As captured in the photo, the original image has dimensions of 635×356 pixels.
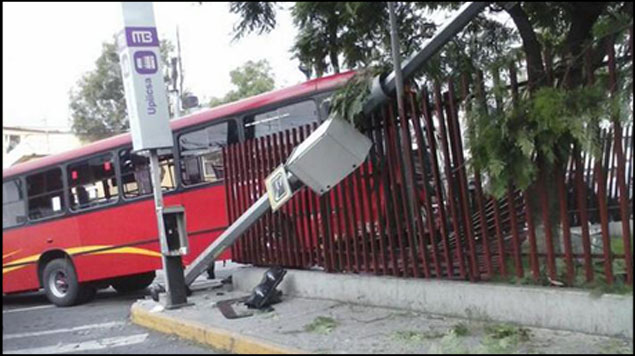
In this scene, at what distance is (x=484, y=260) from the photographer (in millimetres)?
6410

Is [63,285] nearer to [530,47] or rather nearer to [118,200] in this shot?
[118,200]

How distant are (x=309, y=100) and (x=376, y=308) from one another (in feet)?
12.0

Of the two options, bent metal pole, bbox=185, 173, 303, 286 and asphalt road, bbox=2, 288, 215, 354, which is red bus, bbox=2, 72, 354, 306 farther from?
bent metal pole, bbox=185, 173, 303, 286

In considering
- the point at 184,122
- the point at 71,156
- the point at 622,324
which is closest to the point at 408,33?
the point at 622,324

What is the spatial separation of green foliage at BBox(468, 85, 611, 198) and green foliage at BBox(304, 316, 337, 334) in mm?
1957

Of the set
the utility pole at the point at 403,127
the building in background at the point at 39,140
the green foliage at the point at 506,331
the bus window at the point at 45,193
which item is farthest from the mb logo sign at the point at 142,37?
the building in background at the point at 39,140

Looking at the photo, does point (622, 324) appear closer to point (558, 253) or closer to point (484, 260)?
point (558, 253)

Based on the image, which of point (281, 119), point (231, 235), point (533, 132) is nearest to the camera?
point (533, 132)

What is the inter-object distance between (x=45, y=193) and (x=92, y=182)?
111 cm

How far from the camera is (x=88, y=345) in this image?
7.05 metres

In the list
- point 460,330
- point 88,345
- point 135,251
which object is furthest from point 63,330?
point 460,330

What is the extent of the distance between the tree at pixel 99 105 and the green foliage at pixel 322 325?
2500 centimetres

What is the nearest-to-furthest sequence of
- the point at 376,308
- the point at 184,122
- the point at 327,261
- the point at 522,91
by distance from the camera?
the point at 522,91, the point at 376,308, the point at 327,261, the point at 184,122

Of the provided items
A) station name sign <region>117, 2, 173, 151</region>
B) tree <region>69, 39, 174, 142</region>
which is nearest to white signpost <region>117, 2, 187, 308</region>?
station name sign <region>117, 2, 173, 151</region>
